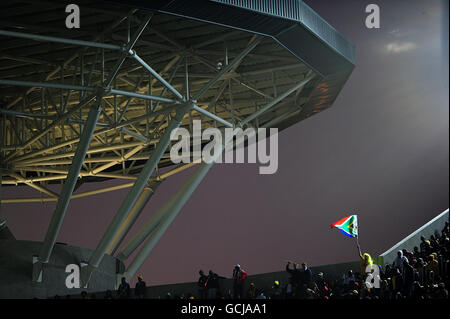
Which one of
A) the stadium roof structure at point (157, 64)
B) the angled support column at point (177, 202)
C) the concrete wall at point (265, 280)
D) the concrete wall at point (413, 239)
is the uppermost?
the stadium roof structure at point (157, 64)

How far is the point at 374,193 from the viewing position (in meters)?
56.4

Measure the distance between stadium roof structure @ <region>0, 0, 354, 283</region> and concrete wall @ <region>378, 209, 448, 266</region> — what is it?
8.06 metres

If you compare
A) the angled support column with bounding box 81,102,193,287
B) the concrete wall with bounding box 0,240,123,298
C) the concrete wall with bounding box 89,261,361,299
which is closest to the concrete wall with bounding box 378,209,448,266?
the concrete wall with bounding box 89,261,361,299

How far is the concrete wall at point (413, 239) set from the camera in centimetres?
2942

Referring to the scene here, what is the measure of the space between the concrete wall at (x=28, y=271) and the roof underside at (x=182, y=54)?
5486 millimetres

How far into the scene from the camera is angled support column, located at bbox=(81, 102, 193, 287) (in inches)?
1225

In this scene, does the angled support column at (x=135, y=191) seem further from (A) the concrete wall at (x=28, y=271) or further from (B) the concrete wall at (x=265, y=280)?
(B) the concrete wall at (x=265, y=280)

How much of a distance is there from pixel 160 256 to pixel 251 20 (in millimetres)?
37756

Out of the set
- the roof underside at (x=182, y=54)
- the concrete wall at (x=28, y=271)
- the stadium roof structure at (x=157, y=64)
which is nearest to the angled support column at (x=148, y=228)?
the stadium roof structure at (x=157, y=64)

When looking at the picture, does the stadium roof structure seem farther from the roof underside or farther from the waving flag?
the waving flag

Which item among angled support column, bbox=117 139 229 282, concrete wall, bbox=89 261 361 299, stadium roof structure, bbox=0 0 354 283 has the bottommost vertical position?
concrete wall, bbox=89 261 361 299

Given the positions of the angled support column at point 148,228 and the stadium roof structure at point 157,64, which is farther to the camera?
the angled support column at point 148,228
